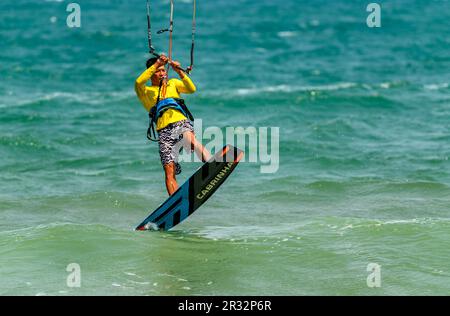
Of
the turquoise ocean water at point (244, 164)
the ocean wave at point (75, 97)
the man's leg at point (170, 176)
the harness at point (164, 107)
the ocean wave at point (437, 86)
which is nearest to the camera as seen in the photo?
the turquoise ocean water at point (244, 164)

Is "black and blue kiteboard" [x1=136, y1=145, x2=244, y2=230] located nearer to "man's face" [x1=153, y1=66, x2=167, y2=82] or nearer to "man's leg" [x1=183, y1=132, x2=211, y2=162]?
"man's leg" [x1=183, y1=132, x2=211, y2=162]

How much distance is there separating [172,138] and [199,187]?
76 cm

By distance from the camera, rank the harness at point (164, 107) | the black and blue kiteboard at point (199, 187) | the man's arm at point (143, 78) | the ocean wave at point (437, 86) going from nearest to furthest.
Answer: the man's arm at point (143, 78) < the black and blue kiteboard at point (199, 187) < the harness at point (164, 107) < the ocean wave at point (437, 86)

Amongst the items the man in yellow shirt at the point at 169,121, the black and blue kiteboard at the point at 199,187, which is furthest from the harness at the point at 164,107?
the black and blue kiteboard at the point at 199,187

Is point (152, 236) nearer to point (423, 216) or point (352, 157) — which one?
point (423, 216)

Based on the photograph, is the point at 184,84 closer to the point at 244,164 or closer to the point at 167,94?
the point at 167,94

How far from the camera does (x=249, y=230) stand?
11.2m

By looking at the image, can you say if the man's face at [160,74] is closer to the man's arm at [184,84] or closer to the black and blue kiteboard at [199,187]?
the man's arm at [184,84]

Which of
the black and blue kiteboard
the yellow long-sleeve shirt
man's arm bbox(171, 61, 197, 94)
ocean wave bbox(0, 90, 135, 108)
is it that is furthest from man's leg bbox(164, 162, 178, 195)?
ocean wave bbox(0, 90, 135, 108)

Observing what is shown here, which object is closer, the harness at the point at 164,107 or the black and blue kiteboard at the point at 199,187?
the black and blue kiteboard at the point at 199,187

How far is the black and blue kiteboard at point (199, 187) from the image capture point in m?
10.6

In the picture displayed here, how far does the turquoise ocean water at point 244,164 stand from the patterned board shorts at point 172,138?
41.6 inches

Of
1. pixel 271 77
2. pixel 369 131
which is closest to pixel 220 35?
pixel 271 77

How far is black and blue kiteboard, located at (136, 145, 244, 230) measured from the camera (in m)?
10.6
